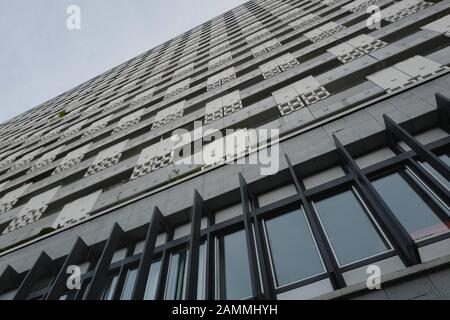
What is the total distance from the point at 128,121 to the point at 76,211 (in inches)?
350

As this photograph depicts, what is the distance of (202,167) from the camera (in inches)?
458

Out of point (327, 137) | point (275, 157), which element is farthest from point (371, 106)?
point (275, 157)

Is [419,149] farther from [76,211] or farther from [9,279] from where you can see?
[76,211]

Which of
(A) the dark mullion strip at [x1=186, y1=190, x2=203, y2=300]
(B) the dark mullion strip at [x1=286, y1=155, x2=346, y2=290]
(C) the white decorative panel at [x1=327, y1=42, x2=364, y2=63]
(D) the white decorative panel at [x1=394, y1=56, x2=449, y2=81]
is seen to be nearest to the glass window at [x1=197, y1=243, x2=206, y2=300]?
(A) the dark mullion strip at [x1=186, y1=190, x2=203, y2=300]

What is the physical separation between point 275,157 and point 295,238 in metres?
3.17

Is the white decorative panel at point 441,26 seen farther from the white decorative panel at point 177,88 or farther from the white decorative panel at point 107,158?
the white decorative panel at point 107,158

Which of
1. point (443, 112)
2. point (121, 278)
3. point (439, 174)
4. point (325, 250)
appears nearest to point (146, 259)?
point (121, 278)

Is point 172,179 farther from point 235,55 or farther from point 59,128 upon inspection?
point 59,128

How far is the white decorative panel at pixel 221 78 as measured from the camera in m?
19.2

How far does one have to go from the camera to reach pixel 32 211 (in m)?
15.1

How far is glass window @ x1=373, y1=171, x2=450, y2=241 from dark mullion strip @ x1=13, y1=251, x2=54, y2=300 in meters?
9.51

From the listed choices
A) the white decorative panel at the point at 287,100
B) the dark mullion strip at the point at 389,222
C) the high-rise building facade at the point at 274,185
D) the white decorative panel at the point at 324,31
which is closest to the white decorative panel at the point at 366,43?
the high-rise building facade at the point at 274,185

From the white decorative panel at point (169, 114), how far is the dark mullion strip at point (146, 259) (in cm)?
983
